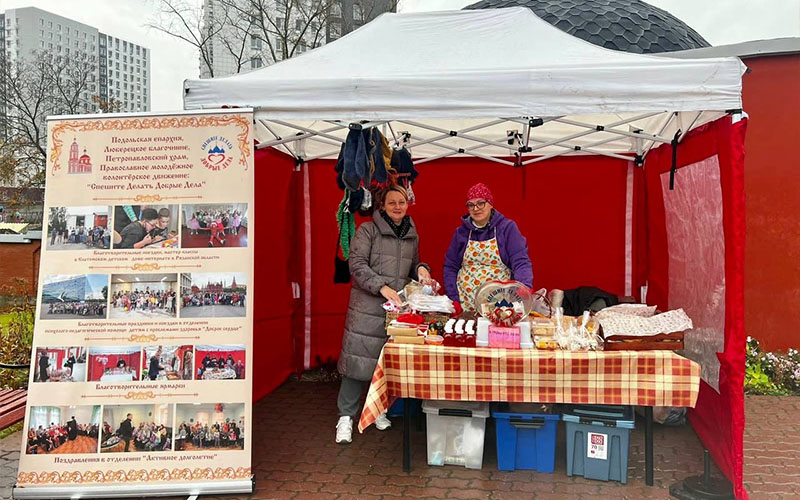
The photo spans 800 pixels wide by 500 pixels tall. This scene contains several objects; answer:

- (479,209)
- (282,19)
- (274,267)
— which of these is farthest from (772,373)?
(282,19)

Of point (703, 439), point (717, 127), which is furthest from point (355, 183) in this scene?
point (703, 439)

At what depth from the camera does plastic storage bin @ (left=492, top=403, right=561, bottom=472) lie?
12.5 ft

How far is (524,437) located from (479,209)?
5.36ft

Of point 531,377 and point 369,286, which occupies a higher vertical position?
point 369,286

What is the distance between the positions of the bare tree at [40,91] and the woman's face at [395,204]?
21.0 metres

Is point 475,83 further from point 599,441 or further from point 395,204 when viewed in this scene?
point 599,441

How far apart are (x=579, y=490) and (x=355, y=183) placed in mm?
2425

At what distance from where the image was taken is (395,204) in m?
4.34

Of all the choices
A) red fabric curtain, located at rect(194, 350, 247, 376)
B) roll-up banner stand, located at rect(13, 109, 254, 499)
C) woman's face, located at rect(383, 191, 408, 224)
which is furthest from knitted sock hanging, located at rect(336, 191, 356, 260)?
red fabric curtain, located at rect(194, 350, 247, 376)

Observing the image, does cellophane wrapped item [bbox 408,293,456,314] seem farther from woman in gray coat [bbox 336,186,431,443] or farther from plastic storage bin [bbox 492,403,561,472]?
plastic storage bin [bbox 492,403,561,472]

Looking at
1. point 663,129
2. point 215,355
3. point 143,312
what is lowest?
point 215,355

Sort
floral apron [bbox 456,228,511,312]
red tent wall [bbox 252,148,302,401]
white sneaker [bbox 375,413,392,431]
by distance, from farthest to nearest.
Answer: red tent wall [bbox 252,148,302,401] → white sneaker [bbox 375,413,392,431] → floral apron [bbox 456,228,511,312]

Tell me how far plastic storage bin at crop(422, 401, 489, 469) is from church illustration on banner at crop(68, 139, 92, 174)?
261 centimetres

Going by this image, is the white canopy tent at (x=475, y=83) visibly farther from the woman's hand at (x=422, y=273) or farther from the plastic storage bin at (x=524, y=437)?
the plastic storage bin at (x=524, y=437)
